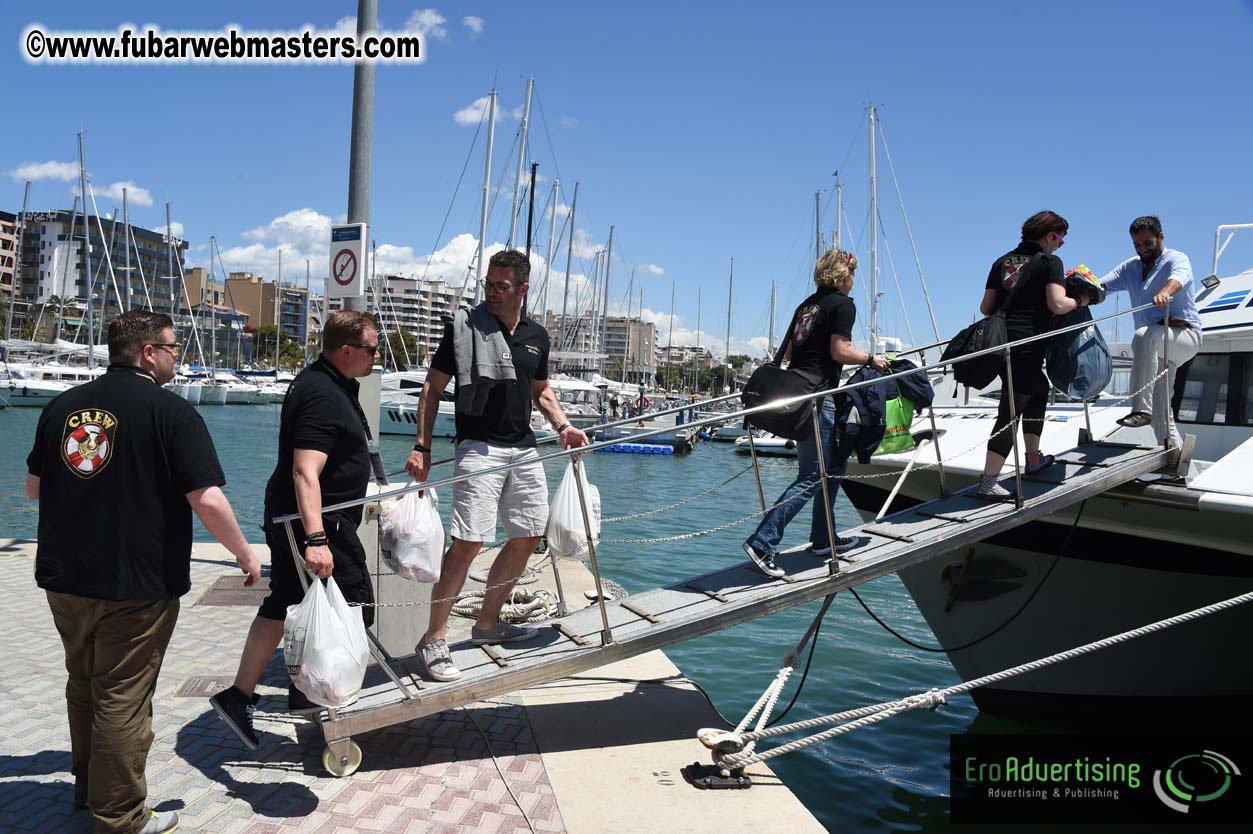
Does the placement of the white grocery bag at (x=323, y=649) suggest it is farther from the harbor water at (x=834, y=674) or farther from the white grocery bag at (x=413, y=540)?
the harbor water at (x=834, y=674)

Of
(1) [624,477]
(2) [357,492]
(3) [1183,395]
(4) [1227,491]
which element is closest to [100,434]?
(2) [357,492]

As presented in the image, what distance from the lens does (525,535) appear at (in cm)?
456

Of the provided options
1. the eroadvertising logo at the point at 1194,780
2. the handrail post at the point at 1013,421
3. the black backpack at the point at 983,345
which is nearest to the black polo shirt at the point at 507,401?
the black backpack at the point at 983,345

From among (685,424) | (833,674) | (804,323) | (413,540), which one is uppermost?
(804,323)

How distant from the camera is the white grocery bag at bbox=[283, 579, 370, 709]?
141 inches

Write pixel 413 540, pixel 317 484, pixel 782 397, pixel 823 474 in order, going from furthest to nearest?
pixel 782 397 < pixel 823 474 < pixel 413 540 < pixel 317 484

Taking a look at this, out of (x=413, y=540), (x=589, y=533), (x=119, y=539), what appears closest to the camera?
(x=119, y=539)

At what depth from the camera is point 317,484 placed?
12.4 ft

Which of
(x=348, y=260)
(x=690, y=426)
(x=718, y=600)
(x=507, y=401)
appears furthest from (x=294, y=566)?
(x=348, y=260)

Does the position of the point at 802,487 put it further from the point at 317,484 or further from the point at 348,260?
the point at 348,260

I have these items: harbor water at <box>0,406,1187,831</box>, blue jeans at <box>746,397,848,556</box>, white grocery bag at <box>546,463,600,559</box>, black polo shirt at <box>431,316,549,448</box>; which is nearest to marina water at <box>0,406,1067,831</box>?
harbor water at <box>0,406,1187,831</box>

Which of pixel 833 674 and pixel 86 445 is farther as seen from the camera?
pixel 833 674

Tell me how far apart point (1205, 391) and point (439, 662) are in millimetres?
6557

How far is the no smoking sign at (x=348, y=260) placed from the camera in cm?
661
